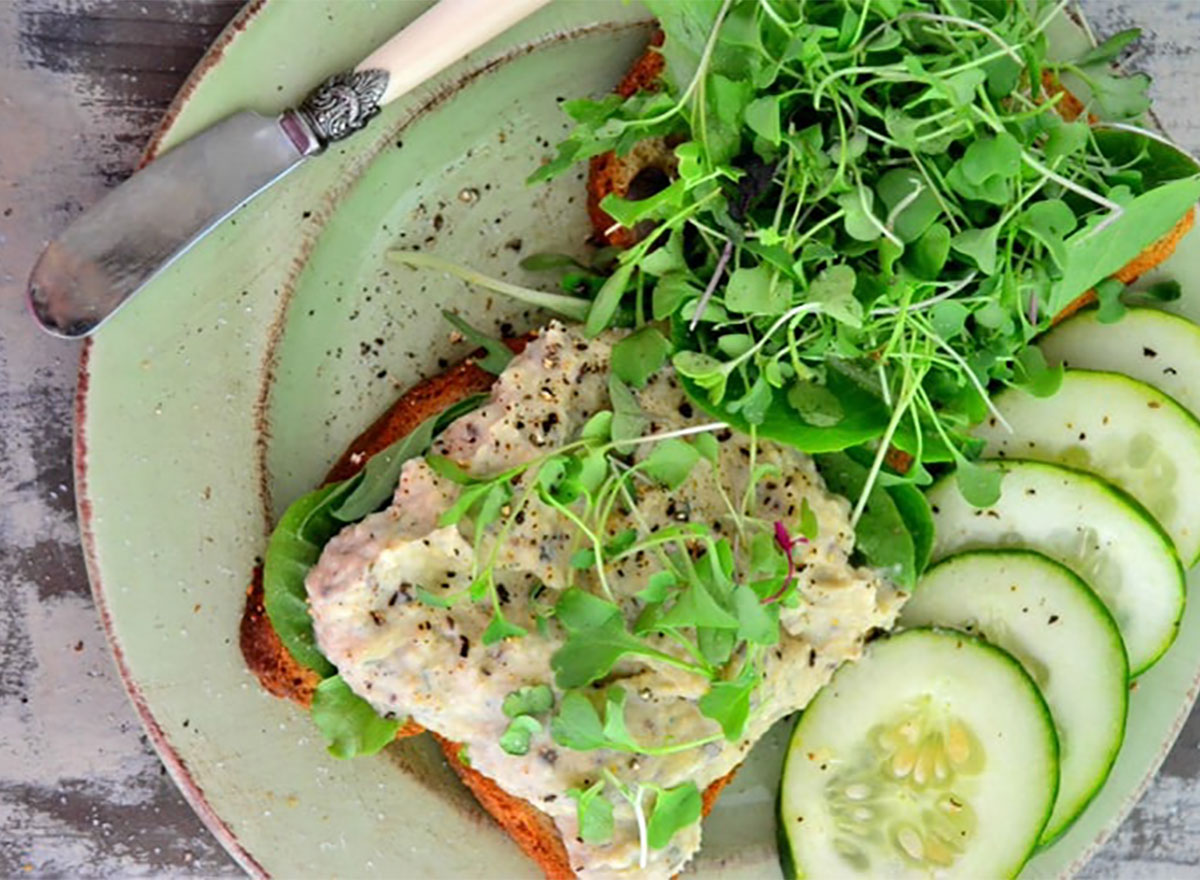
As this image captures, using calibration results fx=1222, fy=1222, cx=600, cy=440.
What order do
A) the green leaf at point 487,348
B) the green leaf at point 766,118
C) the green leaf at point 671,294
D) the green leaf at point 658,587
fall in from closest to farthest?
the green leaf at point 766,118
the green leaf at point 658,587
the green leaf at point 671,294
the green leaf at point 487,348

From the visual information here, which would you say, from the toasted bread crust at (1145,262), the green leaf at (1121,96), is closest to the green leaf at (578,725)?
the toasted bread crust at (1145,262)

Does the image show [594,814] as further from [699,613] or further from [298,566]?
[298,566]

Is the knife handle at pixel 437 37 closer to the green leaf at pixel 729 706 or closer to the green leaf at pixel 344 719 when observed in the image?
the green leaf at pixel 344 719

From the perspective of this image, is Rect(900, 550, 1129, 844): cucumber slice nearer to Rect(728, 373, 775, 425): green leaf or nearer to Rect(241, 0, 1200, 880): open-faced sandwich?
Rect(241, 0, 1200, 880): open-faced sandwich

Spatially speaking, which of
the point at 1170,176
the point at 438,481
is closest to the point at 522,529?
the point at 438,481

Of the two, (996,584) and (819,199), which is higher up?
(819,199)

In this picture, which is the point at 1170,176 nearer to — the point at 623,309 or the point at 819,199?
the point at 819,199
